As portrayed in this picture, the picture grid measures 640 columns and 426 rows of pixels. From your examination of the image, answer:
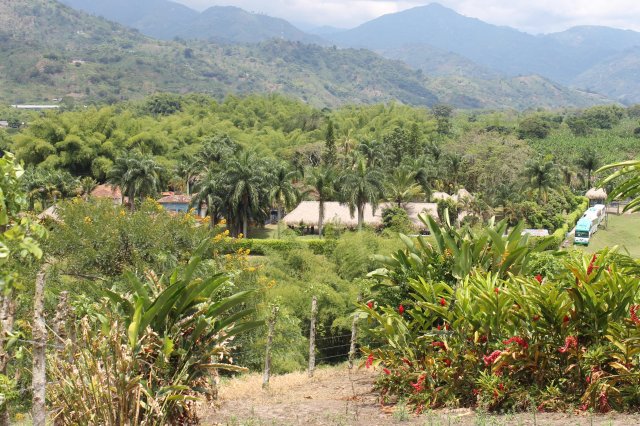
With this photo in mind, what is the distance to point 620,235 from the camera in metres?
42.4

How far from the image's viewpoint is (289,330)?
16859mm

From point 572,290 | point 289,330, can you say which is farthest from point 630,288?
point 289,330

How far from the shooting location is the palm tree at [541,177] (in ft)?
144

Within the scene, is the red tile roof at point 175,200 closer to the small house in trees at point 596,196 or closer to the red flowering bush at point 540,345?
the small house in trees at point 596,196

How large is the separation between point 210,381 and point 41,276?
88.9 inches

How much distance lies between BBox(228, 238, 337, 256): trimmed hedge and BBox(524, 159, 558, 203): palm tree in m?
18.9

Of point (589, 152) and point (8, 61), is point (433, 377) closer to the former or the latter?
point (589, 152)

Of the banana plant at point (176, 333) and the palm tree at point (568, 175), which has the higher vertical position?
the palm tree at point (568, 175)

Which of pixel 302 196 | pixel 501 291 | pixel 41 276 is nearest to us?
pixel 41 276

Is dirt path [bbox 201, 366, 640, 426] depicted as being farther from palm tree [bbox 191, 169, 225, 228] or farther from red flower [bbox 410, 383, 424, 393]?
palm tree [bbox 191, 169, 225, 228]

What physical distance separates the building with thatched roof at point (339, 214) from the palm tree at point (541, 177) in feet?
23.5

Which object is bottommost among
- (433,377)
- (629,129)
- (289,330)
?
(289,330)

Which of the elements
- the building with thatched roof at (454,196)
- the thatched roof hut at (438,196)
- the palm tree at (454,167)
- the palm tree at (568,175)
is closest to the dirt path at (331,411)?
the building with thatched roof at (454,196)

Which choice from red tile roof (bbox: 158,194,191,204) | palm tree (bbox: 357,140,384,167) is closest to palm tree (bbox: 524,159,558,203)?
palm tree (bbox: 357,140,384,167)
